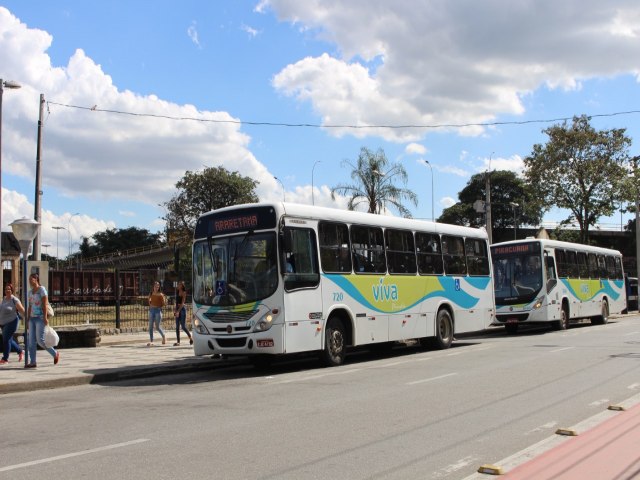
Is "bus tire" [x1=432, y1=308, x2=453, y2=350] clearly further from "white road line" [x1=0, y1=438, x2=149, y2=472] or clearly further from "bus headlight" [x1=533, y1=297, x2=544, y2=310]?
"white road line" [x1=0, y1=438, x2=149, y2=472]

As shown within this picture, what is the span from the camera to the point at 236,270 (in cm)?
1359

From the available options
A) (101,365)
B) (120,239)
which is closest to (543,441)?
(101,365)

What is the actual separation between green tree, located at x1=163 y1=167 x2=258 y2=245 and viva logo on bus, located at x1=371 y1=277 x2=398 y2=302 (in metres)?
49.1

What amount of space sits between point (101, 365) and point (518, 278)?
1547 centimetres

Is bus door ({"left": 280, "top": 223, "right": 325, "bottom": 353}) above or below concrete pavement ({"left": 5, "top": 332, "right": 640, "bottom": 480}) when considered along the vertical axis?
above

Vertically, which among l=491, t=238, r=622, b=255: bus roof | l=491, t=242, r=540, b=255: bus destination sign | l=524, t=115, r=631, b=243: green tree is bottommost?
l=491, t=242, r=540, b=255: bus destination sign

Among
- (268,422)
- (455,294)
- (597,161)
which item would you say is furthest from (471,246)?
(597,161)

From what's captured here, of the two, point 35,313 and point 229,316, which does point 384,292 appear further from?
point 35,313

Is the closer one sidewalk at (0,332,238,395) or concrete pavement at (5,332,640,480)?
concrete pavement at (5,332,640,480)

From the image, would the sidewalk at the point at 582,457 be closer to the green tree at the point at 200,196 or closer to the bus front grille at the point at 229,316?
the bus front grille at the point at 229,316

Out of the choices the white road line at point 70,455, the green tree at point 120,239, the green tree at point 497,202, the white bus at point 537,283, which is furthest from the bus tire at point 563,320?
the green tree at point 120,239

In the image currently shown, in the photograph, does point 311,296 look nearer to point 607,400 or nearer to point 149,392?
point 149,392

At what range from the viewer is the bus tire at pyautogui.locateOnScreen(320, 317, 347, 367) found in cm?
1430

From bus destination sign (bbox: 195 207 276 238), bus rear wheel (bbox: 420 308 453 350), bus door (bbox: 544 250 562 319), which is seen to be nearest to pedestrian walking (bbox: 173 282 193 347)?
bus destination sign (bbox: 195 207 276 238)
